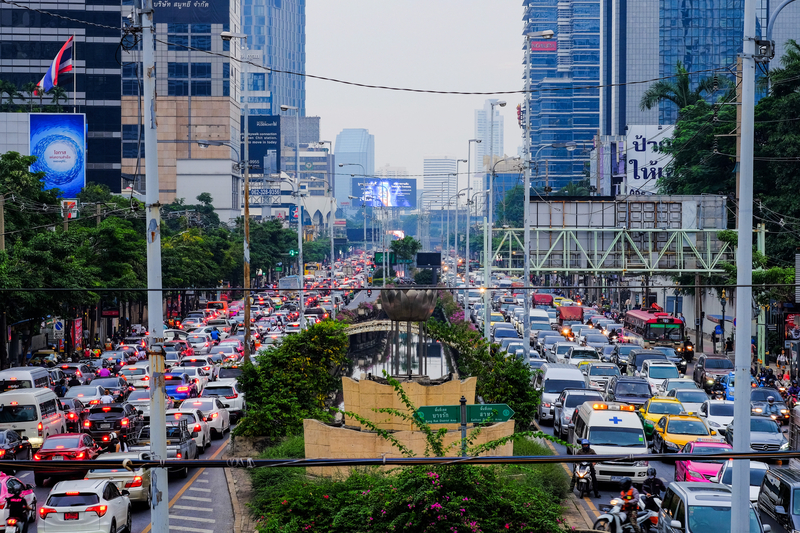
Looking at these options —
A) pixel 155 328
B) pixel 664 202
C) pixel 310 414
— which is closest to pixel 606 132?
pixel 664 202

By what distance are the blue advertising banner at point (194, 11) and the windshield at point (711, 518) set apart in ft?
440

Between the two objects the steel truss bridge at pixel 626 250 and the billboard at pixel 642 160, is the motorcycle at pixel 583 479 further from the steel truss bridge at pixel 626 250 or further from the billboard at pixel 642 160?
the billboard at pixel 642 160

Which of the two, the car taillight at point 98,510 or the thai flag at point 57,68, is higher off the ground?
the thai flag at point 57,68

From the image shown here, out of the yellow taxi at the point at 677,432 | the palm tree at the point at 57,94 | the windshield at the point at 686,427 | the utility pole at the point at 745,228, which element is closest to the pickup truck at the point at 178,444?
the yellow taxi at the point at 677,432

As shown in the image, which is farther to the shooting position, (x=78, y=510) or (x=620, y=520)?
(x=78, y=510)

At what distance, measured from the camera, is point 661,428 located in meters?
25.9

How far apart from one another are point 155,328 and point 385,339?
189 feet

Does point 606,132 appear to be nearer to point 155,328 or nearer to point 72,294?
point 72,294

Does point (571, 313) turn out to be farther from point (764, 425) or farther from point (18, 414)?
A: point (18, 414)

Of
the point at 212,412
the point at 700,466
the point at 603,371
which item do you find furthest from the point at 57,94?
the point at 700,466

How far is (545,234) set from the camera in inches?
1950

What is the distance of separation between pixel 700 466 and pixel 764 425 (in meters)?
4.91

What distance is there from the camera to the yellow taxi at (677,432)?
82.2 ft

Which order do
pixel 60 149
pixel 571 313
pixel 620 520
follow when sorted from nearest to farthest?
pixel 620 520 < pixel 571 313 < pixel 60 149
